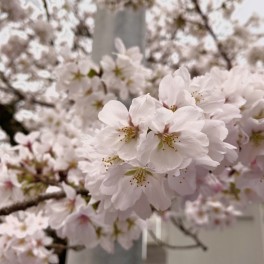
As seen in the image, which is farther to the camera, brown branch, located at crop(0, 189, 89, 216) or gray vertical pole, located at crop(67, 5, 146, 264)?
gray vertical pole, located at crop(67, 5, 146, 264)

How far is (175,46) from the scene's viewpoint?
12.6ft

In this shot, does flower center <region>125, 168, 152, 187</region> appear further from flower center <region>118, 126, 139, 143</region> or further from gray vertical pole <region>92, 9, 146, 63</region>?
gray vertical pole <region>92, 9, 146, 63</region>

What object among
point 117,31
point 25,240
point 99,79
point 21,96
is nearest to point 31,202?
point 25,240

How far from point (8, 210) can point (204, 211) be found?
2.63 m

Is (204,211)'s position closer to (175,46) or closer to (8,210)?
(175,46)

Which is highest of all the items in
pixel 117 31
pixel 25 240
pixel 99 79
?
pixel 117 31

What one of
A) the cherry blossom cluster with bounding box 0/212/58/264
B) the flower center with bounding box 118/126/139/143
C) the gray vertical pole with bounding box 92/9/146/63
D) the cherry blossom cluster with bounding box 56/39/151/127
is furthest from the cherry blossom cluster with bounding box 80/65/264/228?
the gray vertical pole with bounding box 92/9/146/63

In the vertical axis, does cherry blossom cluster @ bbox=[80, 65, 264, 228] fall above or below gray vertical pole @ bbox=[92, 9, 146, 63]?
below

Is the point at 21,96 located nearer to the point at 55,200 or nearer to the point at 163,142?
the point at 55,200

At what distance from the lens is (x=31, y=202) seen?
3.62ft

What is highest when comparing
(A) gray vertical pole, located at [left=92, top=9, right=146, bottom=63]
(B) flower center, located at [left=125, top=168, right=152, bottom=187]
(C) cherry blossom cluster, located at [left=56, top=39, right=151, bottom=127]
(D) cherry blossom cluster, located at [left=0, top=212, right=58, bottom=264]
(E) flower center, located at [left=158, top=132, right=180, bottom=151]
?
(A) gray vertical pole, located at [left=92, top=9, right=146, bottom=63]

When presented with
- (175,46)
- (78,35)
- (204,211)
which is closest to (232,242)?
(204,211)

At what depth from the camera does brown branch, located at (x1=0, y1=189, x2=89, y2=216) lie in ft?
3.36

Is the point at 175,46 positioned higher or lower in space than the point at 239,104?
higher
